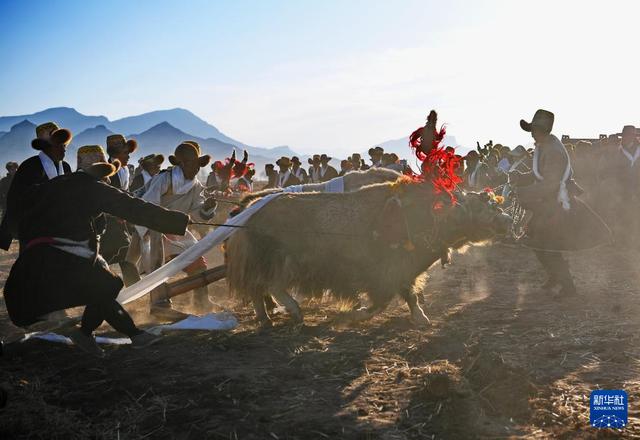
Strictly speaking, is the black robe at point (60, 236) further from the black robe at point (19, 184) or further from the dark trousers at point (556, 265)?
the dark trousers at point (556, 265)

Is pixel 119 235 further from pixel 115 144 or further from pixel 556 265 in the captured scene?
pixel 556 265

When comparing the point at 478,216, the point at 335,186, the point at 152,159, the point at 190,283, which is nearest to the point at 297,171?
the point at 152,159

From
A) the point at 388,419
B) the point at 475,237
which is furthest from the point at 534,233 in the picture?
the point at 388,419

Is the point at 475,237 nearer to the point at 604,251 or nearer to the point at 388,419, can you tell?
the point at 388,419

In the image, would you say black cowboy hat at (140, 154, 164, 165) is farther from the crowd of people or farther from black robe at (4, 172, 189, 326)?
black robe at (4, 172, 189, 326)

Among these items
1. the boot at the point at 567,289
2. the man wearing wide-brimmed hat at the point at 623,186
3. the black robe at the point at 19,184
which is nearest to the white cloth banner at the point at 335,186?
the boot at the point at 567,289

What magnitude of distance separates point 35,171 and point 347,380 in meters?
4.10

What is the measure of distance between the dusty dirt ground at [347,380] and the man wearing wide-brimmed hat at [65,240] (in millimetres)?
632

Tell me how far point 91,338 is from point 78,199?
133cm

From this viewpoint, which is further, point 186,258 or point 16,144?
point 16,144

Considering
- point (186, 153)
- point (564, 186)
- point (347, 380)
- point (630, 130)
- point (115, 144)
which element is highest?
point (630, 130)

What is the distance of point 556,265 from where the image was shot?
8.37 meters

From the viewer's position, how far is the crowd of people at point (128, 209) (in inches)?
206

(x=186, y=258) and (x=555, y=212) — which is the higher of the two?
(x=555, y=212)
